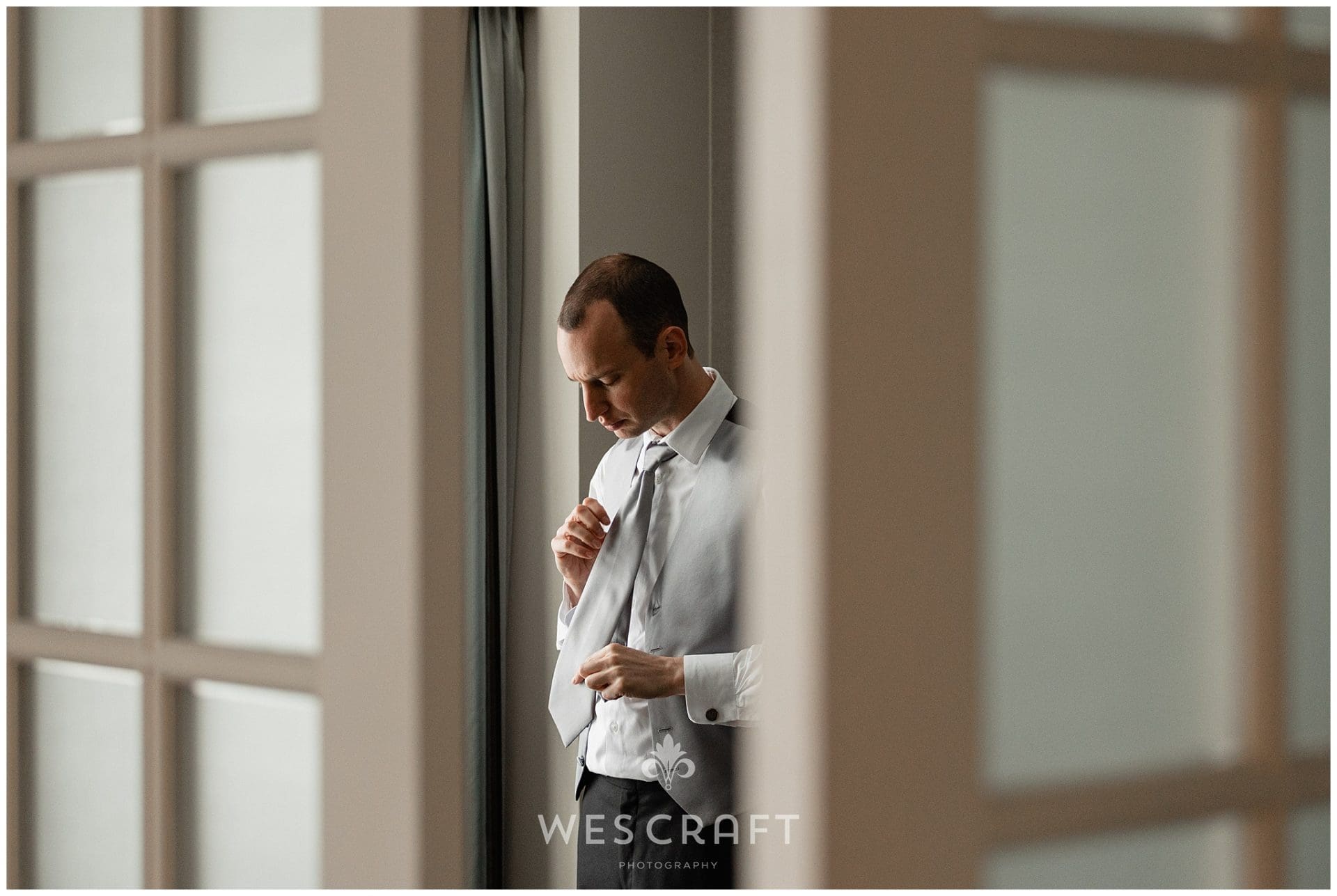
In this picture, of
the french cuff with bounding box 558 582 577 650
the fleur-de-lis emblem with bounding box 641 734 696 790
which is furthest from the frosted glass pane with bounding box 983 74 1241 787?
the french cuff with bounding box 558 582 577 650

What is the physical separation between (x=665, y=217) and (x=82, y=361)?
2314 mm

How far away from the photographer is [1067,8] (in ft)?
1.79

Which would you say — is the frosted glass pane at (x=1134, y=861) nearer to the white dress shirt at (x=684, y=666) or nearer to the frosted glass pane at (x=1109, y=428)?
the frosted glass pane at (x=1109, y=428)

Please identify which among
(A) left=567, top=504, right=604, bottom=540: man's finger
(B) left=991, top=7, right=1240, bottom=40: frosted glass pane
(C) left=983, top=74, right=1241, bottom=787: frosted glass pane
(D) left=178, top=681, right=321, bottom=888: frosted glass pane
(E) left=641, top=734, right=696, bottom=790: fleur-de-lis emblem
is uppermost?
(B) left=991, top=7, right=1240, bottom=40: frosted glass pane

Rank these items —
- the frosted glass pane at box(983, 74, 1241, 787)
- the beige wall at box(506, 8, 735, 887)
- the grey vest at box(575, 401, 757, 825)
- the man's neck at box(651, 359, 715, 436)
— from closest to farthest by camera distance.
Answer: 1. the frosted glass pane at box(983, 74, 1241, 787)
2. the grey vest at box(575, 401, 757, 825)
3. the man's neck at box(651, 359, 715, 436)
4. the beige wall at box(506, 8, 735, 887)

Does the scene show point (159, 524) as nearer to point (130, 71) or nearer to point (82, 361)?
point (82, 361)

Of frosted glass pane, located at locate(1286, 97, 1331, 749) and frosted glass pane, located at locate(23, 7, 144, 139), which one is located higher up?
frosted glass pane, located at locate(23, 7, 144, 139)

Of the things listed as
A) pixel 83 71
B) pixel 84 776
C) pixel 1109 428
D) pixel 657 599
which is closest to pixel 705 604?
pixel 657 599

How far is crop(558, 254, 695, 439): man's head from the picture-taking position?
1817mm

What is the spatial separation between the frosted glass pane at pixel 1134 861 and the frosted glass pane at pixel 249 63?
0.59 meters

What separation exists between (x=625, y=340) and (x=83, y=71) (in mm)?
1023

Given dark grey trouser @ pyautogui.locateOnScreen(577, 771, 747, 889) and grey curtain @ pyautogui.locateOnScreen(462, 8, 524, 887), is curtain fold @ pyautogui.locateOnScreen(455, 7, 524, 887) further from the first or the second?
dark grey trouser @ pyautogui.locateOnScreen(577, 771, 747, 889)

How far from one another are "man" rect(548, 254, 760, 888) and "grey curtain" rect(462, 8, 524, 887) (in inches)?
43.6

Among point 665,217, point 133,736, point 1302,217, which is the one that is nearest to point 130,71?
point 133,736
